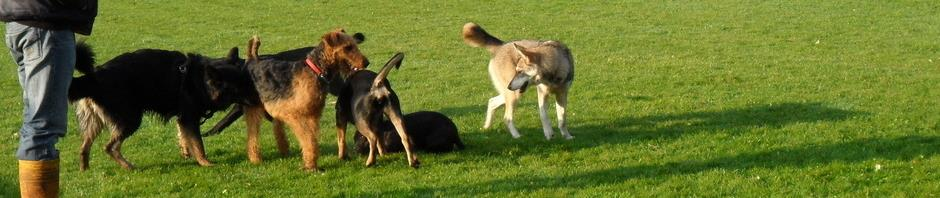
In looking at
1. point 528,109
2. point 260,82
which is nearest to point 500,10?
point 528,109

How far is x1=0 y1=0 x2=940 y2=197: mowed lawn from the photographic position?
7.28 m

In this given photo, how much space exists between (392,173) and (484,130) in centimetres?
230

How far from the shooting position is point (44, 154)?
18.1 feet

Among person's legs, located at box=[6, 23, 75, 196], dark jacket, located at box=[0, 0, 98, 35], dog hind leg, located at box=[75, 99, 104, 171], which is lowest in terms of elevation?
dog hind leg, located at box=[75, 99, 104, 171]

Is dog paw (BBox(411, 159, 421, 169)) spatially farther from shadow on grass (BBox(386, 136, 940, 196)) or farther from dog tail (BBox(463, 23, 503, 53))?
dog tail (BBox(463, 23, 503, 53))

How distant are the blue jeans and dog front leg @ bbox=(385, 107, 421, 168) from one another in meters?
2.72

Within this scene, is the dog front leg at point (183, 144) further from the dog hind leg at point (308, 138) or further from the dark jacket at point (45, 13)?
the dark jacket at point (45, 13)

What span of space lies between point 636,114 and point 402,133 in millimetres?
3549

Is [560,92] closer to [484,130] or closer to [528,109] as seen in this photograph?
[484,130]

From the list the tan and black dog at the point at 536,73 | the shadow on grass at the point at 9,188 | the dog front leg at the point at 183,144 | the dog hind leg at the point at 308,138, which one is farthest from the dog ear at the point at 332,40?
the shadow on grass at the point at 9,188

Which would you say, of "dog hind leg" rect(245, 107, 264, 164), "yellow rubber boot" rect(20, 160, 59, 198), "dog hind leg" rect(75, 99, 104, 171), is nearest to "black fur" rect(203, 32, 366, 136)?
"dog hind leg" rect(245, 107, 264, 164)

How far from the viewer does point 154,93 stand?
791 centimetres

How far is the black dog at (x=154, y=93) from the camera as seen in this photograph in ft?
25.1

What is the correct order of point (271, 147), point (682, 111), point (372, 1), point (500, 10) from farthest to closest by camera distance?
point (372, 1)
point (500, 10)
point (682, 111)
point (271, 147)
